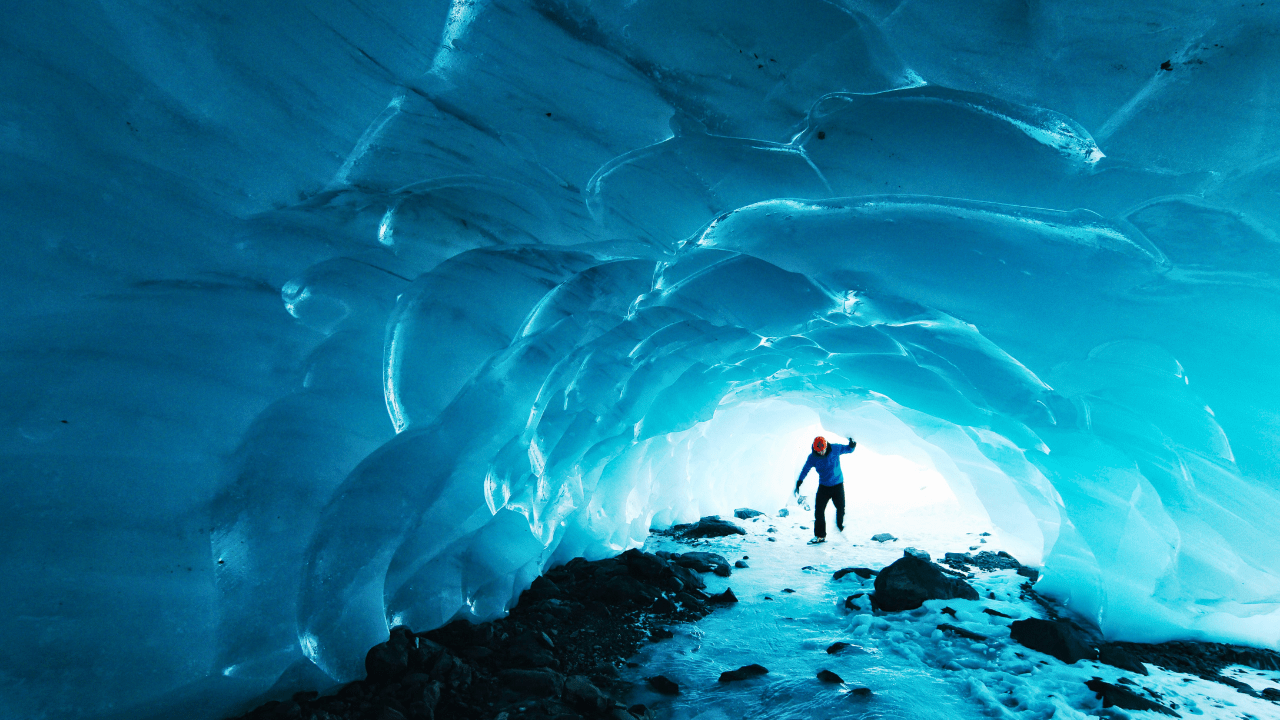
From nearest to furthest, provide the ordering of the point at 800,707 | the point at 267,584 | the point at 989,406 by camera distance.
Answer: the point at 267,584 → the point at 800,707 → the point at 989,406

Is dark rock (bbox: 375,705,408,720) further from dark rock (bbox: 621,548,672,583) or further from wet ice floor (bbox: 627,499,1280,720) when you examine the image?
dark rock (bbox: 621,548,672,583)

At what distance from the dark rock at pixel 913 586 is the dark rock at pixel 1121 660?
4.16 ft

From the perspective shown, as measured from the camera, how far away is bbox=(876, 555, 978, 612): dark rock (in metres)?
5.32

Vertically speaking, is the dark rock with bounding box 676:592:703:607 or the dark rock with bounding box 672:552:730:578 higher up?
the dark rock with bounding box 672:552:730:578

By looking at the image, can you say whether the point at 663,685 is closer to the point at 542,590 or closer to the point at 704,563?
the point at 542,590

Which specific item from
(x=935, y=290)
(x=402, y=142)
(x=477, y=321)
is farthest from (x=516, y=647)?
(x=935, y=290)

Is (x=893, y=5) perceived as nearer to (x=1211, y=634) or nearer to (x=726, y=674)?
(x=726, y=674)

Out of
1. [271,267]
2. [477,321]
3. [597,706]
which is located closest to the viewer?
[271,267]

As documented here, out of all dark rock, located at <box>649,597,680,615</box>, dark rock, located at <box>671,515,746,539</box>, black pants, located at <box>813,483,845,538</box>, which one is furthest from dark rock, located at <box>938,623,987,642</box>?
dark rock, located at <box>671,515,746,539</box>

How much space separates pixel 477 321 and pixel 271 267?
4.68 ft

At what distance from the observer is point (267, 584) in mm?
2805

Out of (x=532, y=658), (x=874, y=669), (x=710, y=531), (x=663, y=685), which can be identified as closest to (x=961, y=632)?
(x=874, y=669)

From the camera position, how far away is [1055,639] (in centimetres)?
428

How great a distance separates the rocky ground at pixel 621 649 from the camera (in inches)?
123
